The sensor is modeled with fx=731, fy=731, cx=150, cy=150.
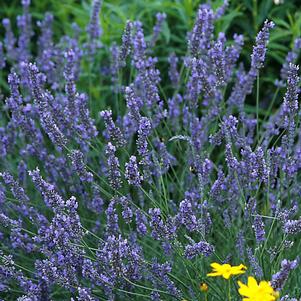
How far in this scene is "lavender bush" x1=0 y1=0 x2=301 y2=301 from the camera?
2.69m

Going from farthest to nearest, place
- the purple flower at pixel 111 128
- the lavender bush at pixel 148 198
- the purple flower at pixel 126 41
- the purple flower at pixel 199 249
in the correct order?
the purple flower at pixel 126 41 < the purple flower at pixel 111 128 < the lavender bush at pixel 148 198 < the purple flower at pixel 199 249

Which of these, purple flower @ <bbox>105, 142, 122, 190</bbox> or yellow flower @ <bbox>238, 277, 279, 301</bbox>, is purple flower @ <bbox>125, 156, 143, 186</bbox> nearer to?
purple flower @ <bbox>105, 142, 122, 190</bbox>

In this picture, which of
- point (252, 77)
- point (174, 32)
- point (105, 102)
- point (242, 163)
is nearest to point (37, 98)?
point (242, 163)

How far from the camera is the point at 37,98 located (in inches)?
123

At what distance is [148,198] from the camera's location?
3404mm

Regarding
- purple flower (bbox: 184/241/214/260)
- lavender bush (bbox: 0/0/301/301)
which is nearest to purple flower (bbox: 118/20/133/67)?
lavender bush (bbox: 0/0/301/301)

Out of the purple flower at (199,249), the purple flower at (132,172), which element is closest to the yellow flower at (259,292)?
the purple flower at (199,249)

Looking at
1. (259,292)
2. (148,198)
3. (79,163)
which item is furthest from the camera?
(148,198)

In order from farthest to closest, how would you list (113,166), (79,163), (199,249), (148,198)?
(148,198) < (79,163) < (113,166) < (199,249)

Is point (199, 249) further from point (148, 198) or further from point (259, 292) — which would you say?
point (148, 198)

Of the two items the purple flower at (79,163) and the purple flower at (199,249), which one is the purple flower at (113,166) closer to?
the purple flower at (79,163)

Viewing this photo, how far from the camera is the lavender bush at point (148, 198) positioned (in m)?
2.69

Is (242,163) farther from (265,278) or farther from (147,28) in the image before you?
(147,28)

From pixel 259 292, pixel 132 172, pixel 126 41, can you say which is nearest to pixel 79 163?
pixel 132 172
